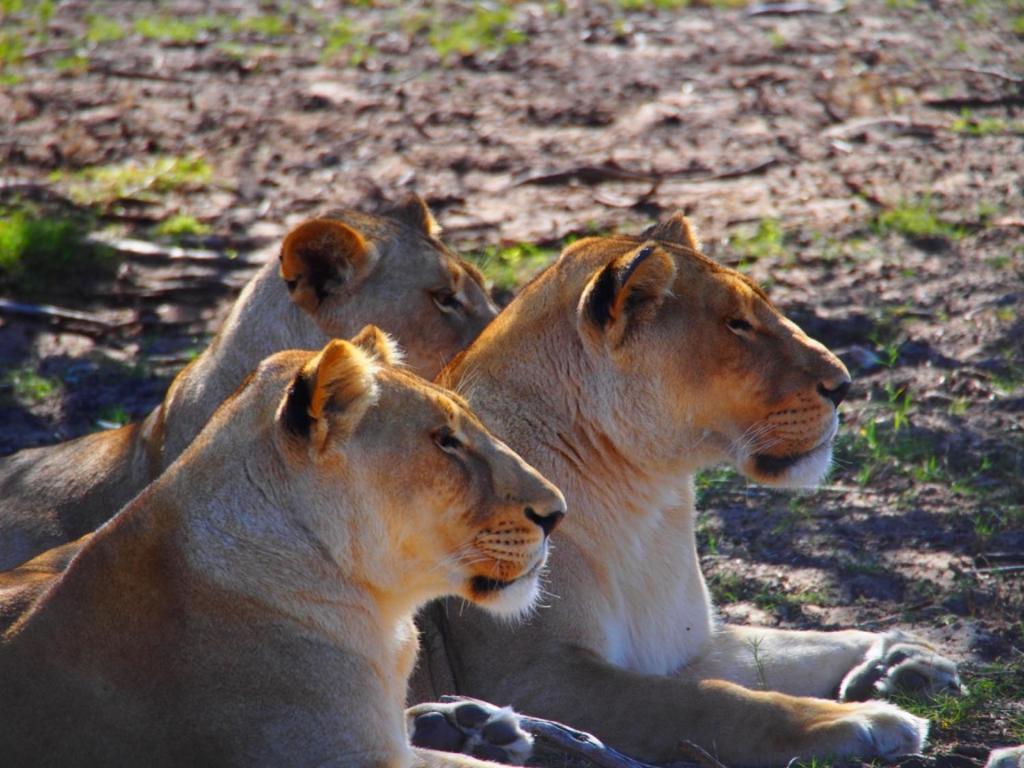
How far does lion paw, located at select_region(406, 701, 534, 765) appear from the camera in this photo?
4.01 metres

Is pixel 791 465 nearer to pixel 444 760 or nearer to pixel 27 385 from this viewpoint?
pixel 444 760

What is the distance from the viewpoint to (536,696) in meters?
4.24

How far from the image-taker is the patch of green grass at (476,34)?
10.9 meters

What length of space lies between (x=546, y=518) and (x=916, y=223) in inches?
190

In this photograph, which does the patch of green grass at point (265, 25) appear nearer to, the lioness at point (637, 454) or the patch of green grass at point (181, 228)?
the patch of green grass at point (181, 228)

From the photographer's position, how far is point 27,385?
7023 millimetres

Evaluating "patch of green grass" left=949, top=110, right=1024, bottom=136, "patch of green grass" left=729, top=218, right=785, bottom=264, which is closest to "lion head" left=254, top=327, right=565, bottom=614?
"patch of green grass" left=729, top=218, right=785, bottom=264

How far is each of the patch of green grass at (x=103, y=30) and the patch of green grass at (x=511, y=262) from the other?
4.63 m

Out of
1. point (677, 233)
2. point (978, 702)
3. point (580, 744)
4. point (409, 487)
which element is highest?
point (677, 233)

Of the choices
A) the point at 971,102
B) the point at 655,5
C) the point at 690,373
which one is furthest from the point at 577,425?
the point at 655,5

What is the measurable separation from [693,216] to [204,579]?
5109 mm

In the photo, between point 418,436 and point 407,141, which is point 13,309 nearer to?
point 407,141

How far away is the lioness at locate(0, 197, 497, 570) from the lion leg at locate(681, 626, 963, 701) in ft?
4.80

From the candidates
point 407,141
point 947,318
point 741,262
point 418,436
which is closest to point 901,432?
point 947,318
